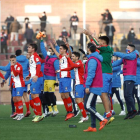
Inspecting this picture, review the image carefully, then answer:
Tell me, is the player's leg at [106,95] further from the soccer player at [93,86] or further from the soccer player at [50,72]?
the soccer player at [50,72]

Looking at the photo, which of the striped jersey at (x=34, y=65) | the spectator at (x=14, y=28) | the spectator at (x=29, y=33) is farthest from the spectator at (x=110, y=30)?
the striped jersey at (x=34, y=65)

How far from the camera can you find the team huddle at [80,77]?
355 inches

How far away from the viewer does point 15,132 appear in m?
9.07

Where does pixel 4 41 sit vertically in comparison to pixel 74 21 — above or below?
below

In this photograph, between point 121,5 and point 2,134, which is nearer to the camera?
point 2,134

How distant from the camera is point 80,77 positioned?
11891mm

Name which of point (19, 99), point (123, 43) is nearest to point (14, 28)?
point (123, 43)

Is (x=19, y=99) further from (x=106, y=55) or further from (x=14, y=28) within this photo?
(x=14, y=28)

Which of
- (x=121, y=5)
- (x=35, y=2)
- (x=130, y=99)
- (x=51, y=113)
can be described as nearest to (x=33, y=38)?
(x=35, y=2)

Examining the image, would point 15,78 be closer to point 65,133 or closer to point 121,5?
point 65,133

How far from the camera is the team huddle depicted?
9023 mm

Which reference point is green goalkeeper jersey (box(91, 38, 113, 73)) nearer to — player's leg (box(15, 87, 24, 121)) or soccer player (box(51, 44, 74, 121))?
soccer player (box(51, 44, 74, 121))

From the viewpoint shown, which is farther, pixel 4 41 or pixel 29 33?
pixel 29 33

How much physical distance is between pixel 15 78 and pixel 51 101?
5.58ft
